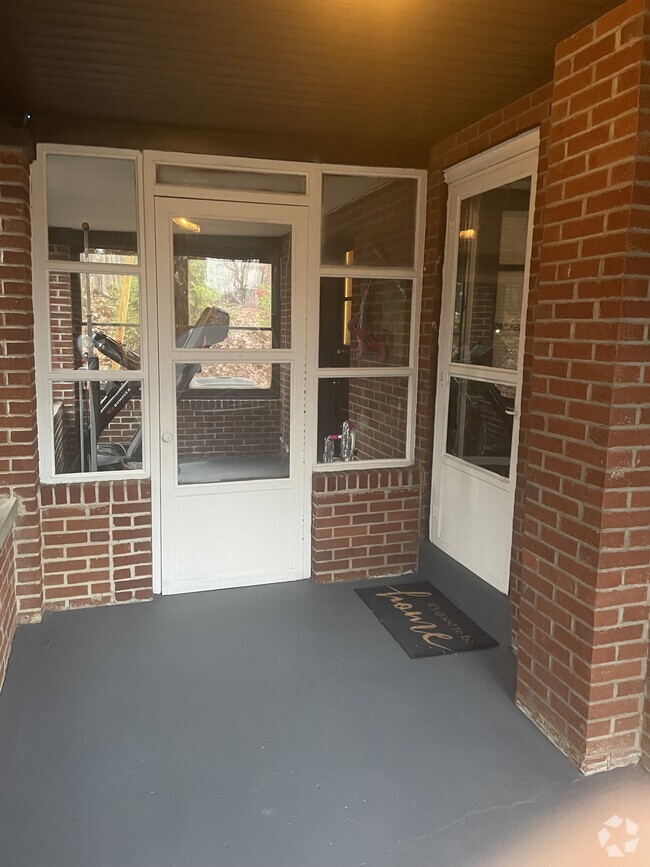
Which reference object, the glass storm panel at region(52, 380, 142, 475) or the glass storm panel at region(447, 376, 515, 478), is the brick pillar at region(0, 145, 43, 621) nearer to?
the glass storm panel at region(52, 380, 142, 475)

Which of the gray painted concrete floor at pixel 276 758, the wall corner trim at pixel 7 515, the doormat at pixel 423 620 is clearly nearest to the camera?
the gray painted concrete floor at pixel 276 758

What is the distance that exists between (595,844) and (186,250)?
10.8ft

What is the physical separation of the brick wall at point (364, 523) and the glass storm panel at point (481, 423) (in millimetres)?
490

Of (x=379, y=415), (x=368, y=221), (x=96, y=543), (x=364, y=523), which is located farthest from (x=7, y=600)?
(x=368, y=221)

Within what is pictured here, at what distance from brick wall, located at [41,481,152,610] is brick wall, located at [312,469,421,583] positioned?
1.04 meters

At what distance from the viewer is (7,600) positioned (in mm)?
3121

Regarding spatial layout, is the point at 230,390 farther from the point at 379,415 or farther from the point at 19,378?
the point at 19,378

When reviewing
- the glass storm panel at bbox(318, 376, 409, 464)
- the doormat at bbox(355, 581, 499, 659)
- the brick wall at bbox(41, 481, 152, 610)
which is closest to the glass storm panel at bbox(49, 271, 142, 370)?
the brick wall at bbox(41, 481, 152, 610)

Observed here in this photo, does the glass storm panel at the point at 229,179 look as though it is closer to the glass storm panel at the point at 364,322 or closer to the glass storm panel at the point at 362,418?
the glass storm panel at the point at 364,322

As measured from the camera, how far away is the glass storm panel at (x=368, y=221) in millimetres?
3873

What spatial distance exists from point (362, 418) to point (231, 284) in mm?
1163

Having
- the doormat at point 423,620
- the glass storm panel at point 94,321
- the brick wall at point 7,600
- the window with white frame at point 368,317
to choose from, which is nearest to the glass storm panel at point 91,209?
the glass storm panel at point 94,321

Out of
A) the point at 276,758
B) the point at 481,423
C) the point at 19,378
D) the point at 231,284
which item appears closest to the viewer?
the point at 276,758

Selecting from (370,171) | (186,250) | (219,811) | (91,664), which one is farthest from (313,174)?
(219,811)
